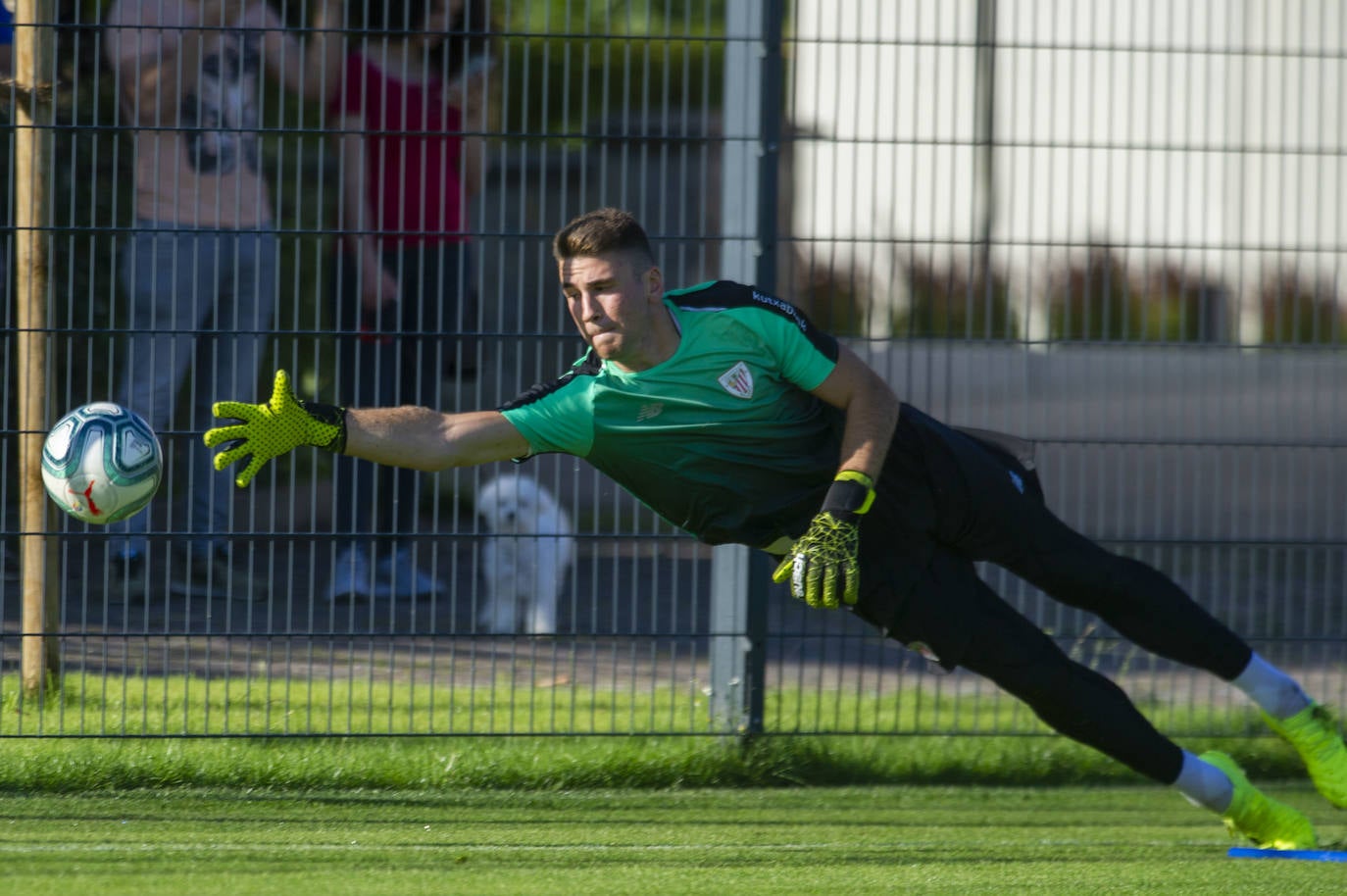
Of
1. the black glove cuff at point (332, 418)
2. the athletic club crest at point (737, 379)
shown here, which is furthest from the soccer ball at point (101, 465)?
the athletic club crest at point (737, 379)

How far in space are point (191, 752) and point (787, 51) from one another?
2944mm

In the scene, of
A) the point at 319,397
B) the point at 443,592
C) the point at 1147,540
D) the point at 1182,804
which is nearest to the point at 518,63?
the point at 319,397

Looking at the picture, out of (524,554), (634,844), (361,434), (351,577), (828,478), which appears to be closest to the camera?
(361,434)

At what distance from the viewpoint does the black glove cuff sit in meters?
4.25

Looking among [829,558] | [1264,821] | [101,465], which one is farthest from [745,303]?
[1264,821]

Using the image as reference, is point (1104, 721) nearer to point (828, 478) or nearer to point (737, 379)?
point (828, 478)

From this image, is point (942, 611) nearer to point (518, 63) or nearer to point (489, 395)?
point (489, 395)

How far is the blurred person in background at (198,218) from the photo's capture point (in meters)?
5.38

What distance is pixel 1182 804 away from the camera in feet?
18.8

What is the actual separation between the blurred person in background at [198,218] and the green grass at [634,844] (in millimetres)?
927

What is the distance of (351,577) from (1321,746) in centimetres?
301

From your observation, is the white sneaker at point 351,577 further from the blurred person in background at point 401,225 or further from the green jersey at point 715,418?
the green jersey at point 715,418

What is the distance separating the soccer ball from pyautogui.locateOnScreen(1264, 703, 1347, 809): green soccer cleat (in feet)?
10.9

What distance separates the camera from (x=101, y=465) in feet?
14.6
